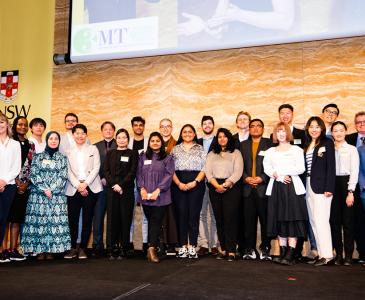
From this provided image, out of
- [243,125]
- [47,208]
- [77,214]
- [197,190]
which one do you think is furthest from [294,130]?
[47,208]

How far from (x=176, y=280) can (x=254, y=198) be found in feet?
4.73

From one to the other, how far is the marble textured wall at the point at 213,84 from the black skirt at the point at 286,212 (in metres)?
1.46

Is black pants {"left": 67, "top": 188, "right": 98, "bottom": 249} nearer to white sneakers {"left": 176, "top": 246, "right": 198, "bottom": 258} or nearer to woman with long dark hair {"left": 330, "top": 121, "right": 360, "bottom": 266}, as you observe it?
white sneakers {"left": 176, "top": 246, "right": 198, "bottom": 258}

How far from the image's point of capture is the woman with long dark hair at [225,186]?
4.04 metres

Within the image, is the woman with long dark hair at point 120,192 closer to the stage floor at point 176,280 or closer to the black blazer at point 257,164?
the stage floor at point 176,280

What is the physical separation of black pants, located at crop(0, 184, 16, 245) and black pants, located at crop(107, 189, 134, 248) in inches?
37.3

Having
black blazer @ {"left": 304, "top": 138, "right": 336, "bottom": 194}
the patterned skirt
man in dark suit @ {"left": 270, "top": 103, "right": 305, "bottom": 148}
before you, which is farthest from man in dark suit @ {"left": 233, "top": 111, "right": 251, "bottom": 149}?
the patterned skirt

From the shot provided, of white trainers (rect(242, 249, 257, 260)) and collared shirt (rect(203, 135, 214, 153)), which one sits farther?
collared shirt (rect(203, 135, 214, 153))

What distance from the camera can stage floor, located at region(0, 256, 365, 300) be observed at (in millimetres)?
2654

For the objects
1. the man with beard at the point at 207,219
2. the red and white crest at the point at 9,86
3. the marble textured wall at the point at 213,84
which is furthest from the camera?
the red and white crest at the point at 9,86

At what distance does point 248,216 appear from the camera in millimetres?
4148

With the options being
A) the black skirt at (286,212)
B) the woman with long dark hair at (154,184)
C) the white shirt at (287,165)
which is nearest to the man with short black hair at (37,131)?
the woman with long dark hair at (154,184)

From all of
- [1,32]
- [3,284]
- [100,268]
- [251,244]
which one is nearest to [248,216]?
[251,244]

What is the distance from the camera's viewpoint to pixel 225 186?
4.03 meters
